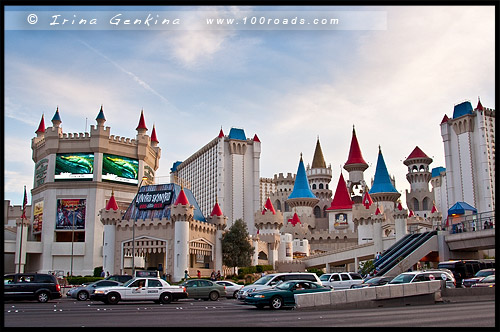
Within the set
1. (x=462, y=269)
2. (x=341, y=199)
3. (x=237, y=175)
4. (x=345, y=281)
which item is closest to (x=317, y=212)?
(x=341, y=199)

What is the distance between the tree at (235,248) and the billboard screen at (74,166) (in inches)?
885

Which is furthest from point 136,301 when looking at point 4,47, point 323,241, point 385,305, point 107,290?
point 323,241

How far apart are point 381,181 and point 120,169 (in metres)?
40.9

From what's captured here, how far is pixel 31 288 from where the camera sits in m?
23.5

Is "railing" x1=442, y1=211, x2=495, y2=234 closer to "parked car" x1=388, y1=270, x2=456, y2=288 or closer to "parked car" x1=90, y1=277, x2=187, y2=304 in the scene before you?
"parked car" x1=388, y1=270, x2=456, y2=288

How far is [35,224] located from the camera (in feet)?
209

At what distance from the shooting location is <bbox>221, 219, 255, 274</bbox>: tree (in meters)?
47.2

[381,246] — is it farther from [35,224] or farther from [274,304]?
[35,224]

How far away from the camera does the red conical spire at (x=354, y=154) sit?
9500 cm

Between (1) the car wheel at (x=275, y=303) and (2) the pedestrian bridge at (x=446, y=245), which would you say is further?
(2) the pedestrian bridge at (x=446, y=245)

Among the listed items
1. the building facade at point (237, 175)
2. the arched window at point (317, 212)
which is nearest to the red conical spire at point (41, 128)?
the building facade at point (237, 175)

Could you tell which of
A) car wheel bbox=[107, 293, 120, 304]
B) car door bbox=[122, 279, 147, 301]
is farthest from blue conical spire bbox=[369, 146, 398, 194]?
car wheel bbox=[107, 293, 120, 304]

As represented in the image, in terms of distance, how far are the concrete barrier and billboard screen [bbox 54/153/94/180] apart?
161ft

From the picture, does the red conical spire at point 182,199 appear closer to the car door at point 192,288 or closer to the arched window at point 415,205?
the car door at point 192,288
